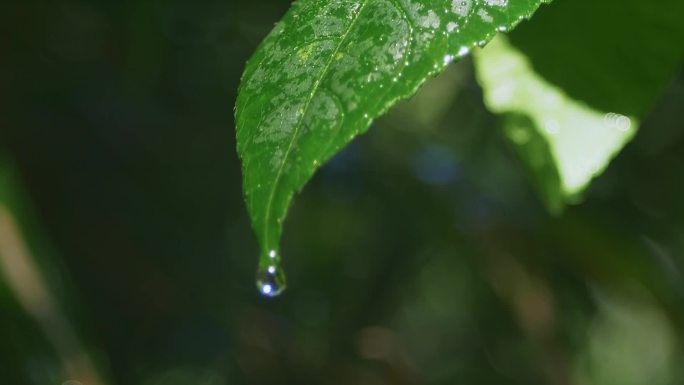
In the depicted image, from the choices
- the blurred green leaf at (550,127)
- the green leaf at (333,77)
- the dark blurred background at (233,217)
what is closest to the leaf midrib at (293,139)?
the green leaf at (333,77)

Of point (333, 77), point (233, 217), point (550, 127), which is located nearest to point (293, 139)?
point (333, 77)

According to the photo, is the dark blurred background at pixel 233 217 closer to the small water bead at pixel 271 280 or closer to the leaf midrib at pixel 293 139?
the small water bead at pixel 271 280

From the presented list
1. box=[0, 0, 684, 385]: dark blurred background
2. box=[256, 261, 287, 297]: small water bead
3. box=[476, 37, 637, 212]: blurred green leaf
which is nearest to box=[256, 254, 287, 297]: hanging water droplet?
box=[256, 261, 287, 297]: small water bead

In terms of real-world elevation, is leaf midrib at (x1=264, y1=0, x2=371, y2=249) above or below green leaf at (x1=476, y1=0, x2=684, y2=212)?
above

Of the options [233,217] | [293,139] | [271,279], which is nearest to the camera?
[293,139]

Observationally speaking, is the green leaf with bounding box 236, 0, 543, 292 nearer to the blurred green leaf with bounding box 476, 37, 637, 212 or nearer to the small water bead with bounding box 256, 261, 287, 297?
the small water bead with bounding box 256, 261, 287, 297

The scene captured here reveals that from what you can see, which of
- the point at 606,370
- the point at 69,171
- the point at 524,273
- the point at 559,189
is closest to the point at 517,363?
the point at 524,273

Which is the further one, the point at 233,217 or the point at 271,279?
the point at 233,217

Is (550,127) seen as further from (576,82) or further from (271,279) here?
(271,279)
